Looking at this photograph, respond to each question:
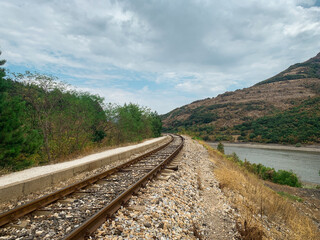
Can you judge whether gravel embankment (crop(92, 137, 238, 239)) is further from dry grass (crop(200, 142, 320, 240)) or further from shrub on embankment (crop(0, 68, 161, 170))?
shrub on embankment (crop(0, 68, 161, 170))

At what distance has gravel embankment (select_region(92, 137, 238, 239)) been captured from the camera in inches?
147

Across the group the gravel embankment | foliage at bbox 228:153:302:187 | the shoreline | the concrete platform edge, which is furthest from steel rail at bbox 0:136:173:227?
the shoreline

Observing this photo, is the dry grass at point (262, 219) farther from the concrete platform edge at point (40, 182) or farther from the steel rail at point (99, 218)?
the concrete platform edge at point (40, 182)

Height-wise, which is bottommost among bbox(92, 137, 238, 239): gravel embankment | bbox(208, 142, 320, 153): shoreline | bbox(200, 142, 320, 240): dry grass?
bbox(208, 142, 320, 153): shoreline

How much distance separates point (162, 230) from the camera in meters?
3.84

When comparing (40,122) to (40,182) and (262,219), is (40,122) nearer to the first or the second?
(40,182)

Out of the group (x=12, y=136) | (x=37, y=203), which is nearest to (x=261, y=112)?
(x=12, y=136)

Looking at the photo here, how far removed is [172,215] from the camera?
457 centimetres

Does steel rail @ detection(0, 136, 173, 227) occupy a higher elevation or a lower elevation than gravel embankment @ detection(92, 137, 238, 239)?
higher

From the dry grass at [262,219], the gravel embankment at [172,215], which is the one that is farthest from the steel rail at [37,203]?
the dry grass at [262,219]

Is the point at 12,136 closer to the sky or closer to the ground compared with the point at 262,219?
closer to the sky

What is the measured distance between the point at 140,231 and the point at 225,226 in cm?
218

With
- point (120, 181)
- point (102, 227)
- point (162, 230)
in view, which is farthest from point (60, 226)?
point (120, 181)

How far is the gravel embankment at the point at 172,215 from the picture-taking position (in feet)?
12.2
